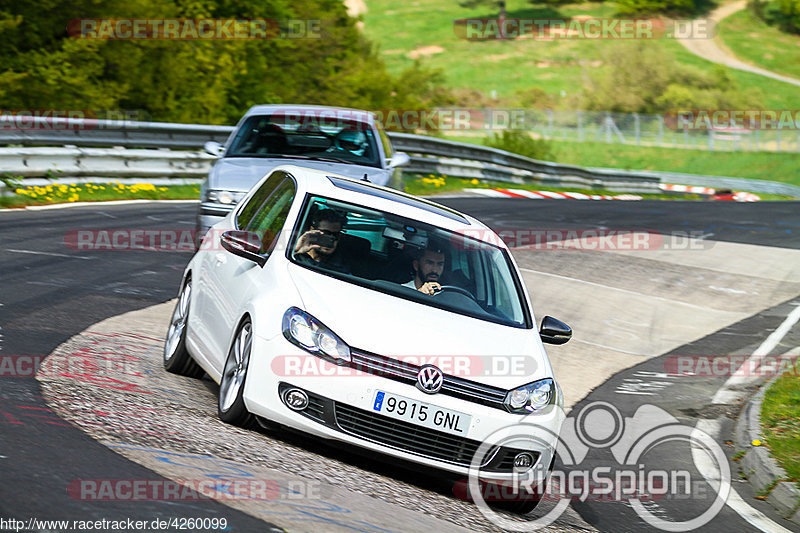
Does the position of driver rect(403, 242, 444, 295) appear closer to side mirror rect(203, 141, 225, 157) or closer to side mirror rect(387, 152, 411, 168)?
side mirror rect(387, 152, 411, 168)

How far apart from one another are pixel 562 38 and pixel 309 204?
111941 mm

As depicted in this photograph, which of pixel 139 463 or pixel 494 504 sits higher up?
pixel 139 463

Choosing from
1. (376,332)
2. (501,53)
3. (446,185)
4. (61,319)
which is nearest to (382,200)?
(376,332)

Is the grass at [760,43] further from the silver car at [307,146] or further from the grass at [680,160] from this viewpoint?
the silver car at [307,146]

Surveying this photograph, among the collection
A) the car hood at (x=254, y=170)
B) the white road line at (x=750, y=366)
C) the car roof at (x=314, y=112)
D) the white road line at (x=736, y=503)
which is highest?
the car roof at (x=314, y=112)

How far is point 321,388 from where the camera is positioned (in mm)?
5832

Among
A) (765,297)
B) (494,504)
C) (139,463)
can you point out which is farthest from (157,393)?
(765,297)

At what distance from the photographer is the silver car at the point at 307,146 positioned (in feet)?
37.6

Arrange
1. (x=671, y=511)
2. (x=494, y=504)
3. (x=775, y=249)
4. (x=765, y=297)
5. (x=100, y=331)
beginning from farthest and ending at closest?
(x=775, y=249), (x=765, y=297), (x=100, y=331), (x=671, y=511), (x=494, y=504)

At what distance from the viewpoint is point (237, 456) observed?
18.4ft

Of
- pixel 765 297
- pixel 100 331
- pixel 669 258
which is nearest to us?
pixel 100 331

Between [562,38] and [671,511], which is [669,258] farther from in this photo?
[562,38]

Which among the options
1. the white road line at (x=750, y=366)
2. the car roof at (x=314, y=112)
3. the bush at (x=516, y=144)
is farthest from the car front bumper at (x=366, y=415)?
the bush at (x=516, y=144)

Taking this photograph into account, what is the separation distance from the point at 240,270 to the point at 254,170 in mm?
4530
